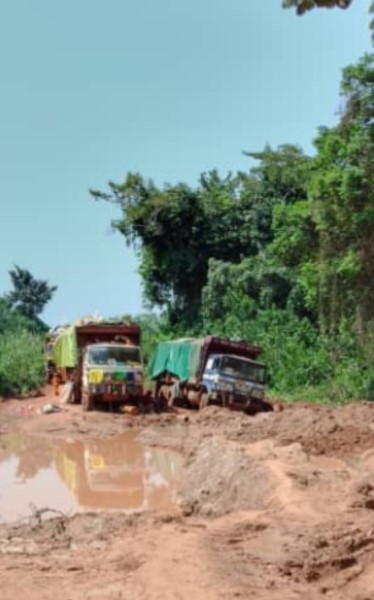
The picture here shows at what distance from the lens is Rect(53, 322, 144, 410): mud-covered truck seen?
2650 cm

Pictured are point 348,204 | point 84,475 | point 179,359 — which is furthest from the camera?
point 179,359

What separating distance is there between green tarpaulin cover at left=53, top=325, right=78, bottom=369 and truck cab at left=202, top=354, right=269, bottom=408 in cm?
558

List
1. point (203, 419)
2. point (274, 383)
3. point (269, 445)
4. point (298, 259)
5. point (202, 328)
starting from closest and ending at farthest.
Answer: point (269, 445) < point (203, 419) < point (298, 259) < point (274, 383) < point (202, 328)

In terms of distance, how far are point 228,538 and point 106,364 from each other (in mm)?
17230

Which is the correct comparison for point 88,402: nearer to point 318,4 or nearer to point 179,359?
point 179,359

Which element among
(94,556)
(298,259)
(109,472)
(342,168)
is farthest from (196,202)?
(94,556)

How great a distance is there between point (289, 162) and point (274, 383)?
13626mm

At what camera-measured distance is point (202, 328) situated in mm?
42781

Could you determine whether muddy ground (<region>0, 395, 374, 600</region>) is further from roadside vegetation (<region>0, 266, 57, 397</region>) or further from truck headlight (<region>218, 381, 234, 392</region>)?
roadside vegetation (<region>0, 266, 57, 397</region>)

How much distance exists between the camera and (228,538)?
9844 mm

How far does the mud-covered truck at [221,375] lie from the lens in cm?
2634

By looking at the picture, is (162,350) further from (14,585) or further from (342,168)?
(14,585)

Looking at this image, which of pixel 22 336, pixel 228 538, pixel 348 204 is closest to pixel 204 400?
pixel 348 204

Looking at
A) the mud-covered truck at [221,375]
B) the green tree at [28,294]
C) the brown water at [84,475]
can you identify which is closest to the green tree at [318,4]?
the brown water at [84,475]
